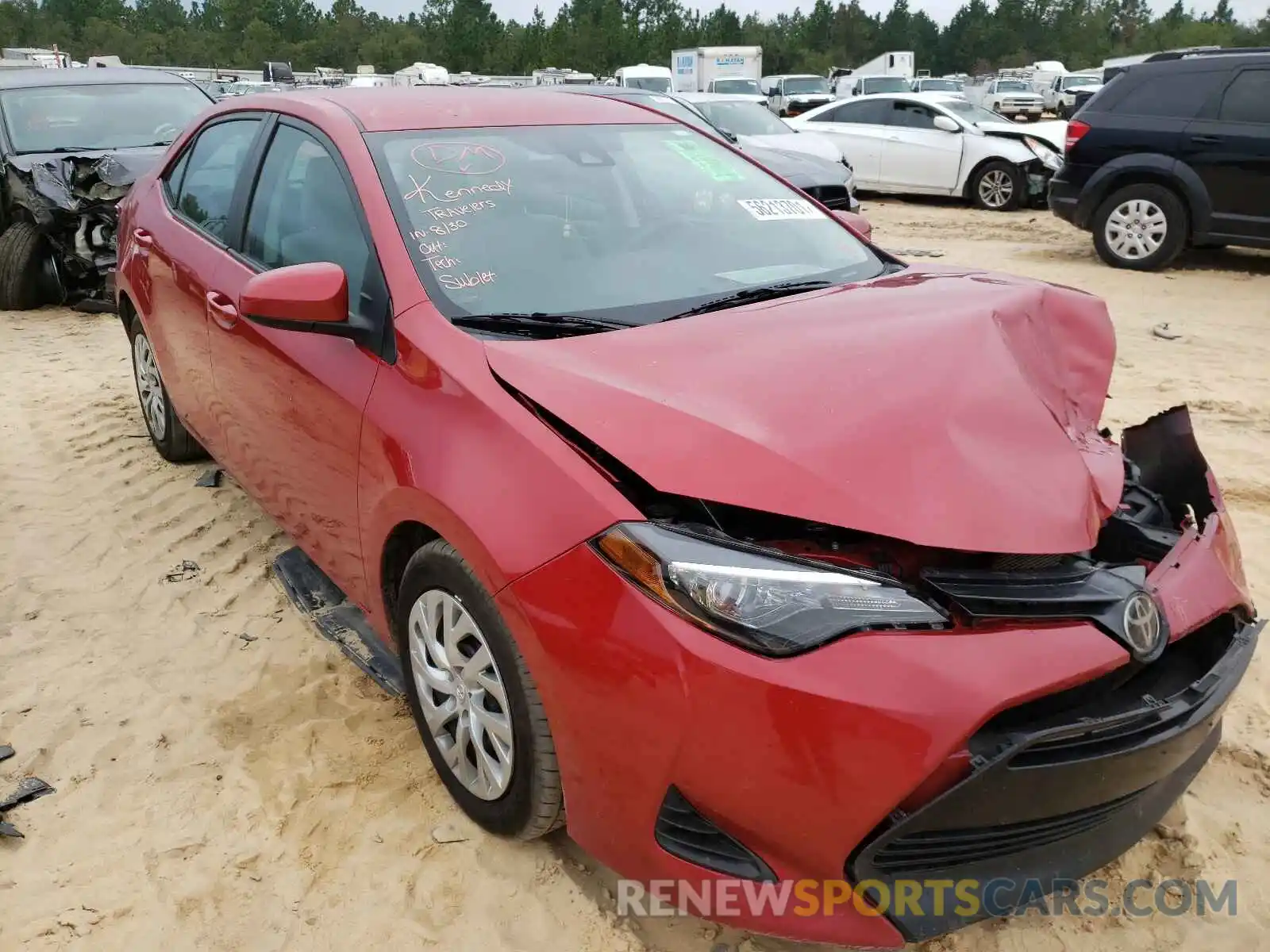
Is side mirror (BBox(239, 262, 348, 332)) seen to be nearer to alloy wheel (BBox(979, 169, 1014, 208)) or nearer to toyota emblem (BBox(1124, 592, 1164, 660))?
toyota emblem (BBox(1124, 592, 1164, 660))

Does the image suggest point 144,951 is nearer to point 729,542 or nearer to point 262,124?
point 729,542

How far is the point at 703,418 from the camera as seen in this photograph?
1.99 m

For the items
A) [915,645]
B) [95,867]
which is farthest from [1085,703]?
[95,867]

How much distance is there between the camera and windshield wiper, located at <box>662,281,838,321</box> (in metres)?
2.57

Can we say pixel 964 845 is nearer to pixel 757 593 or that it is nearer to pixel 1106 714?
pixel 1106 714

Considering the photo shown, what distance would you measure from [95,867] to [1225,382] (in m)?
6.01

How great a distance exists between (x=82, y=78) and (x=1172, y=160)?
9.26 m

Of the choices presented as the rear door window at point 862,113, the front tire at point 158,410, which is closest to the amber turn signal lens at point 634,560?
the front tire at point 158,410

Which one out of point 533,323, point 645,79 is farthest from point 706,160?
point 645,79

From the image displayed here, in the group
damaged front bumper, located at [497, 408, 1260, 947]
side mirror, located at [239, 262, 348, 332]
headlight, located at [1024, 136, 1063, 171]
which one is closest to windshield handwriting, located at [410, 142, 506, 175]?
side mirror, located at [239, 262, 348, 332]

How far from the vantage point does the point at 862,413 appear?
6.66ft

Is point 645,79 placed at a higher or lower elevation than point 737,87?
higher

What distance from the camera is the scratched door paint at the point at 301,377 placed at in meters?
2.62

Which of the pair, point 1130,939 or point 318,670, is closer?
point 1130,939
